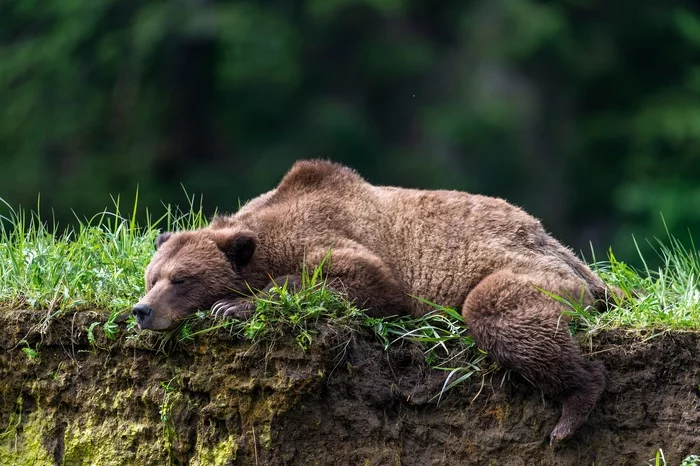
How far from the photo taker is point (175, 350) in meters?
5.08

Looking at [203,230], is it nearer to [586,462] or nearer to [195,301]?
[195,301]

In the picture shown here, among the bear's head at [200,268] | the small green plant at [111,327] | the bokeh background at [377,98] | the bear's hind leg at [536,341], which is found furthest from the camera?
the bokeh background at [377,98]

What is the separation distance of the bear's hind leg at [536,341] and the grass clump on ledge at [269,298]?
14 cm

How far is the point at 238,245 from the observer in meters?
5.39

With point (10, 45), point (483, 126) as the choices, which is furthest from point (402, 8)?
point (10, 45)

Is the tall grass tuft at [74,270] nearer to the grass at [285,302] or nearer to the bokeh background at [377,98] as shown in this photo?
the grass at [285,302]

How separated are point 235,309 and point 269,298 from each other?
0.18m

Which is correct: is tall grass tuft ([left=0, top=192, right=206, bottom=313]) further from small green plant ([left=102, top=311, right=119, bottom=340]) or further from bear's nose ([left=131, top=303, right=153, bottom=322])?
bear's nose ([left=131, top=303, right=153, bottom=322])

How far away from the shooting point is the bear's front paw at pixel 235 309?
498 centimetres

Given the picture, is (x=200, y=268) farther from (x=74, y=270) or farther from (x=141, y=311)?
(x=74, y=270)

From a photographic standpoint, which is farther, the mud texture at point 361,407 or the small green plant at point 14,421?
the small green plant at point 14,421

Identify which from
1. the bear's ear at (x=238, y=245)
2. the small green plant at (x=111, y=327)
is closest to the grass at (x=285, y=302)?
the small green plant at (x=111, y=327)

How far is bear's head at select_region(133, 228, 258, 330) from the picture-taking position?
5.23 m

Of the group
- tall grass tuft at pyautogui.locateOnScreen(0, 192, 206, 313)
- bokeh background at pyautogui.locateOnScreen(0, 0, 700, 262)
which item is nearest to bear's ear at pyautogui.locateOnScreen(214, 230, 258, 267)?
tall grass tuft at pyautogui.locateOnScreen(0, 192, 206, 313)
